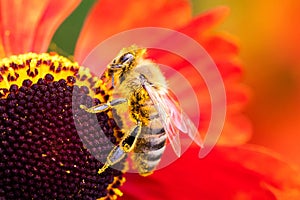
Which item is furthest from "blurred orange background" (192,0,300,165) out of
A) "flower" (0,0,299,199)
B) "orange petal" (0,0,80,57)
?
"orange petal" (0,0,80,57)

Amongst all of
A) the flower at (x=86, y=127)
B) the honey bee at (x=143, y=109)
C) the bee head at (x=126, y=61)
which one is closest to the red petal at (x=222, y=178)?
the flower at (x=86, y=127)

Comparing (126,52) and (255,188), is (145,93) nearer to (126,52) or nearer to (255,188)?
(126,52)

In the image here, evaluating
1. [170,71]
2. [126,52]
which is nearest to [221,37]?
[170,71]

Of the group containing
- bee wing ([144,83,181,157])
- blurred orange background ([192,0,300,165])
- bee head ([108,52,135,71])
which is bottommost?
bee wing ([144,83,181,157])

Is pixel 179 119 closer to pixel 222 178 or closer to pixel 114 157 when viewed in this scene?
pixel 114 157

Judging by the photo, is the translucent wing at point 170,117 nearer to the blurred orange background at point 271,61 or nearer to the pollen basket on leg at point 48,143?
the pollen basket on leg at point 48,143

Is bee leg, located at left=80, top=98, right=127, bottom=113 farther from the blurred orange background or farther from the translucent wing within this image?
the blurred orange background

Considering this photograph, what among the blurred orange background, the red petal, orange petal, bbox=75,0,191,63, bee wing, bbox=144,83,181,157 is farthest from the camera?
the blurred orange background
